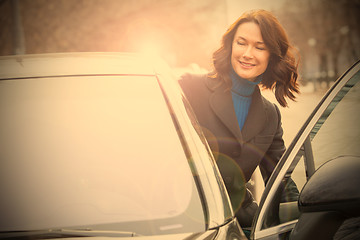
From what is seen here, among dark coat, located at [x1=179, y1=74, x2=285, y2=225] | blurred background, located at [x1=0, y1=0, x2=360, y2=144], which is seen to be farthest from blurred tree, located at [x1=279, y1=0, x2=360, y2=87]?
dark coat, located at [x1=179, y1=74, x2=285, y2=225]

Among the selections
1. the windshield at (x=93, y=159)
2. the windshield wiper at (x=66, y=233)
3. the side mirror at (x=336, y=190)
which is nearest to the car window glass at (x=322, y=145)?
the side mirror at (x=336, y=190)

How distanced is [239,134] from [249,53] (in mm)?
524

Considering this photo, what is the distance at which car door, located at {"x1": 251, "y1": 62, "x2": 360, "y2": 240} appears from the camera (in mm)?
1766

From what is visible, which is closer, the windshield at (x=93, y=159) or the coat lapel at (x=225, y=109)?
the windshield at (x=93, y=159)

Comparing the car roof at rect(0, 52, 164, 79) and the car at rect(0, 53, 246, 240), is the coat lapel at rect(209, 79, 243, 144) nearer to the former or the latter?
the car roof at rect(0, 52, 164, 79)

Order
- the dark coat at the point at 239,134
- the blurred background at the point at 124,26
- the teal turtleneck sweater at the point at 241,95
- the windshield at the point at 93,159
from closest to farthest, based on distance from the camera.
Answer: the windshield at the point at 93,159, the dark coat at the point at 239,134, the teal turtleneck sweater at the point at 241,95, the blurred background at the point at 124,26

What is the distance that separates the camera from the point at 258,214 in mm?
1768

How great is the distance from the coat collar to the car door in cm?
70

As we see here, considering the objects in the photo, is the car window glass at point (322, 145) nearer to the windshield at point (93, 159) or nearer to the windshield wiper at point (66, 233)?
the windshield at point (93, 159)

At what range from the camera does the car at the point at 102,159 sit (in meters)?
1.48

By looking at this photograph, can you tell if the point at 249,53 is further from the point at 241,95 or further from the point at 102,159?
the point at 102,159

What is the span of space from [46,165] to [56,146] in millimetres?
83

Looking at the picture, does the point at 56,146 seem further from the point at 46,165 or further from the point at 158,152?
the point at 158,152

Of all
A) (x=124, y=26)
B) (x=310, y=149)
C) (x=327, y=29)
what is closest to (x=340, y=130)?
(x=310, y=149)
